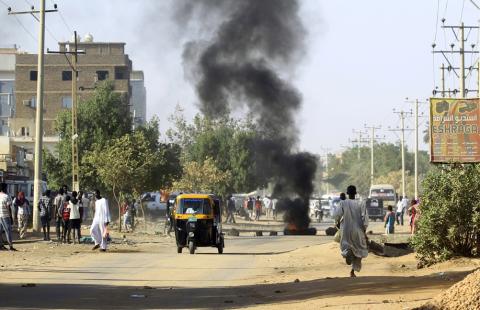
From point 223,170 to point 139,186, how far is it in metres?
36.9

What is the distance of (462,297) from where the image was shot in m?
11.7

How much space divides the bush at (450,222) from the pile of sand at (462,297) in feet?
35.8

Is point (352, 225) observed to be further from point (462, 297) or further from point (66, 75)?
point (66, 75)

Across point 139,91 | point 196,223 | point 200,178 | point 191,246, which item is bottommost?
point 191,246

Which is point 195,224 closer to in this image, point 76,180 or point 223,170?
point 76,180

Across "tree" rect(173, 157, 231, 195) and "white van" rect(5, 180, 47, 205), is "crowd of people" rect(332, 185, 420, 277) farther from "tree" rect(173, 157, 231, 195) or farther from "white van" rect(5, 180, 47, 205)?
"tree" rect(173, 157, 231, 195)

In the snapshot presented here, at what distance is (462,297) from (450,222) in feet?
38.2

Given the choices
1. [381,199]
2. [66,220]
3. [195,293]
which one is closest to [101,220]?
[66,220]

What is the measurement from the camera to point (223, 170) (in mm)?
85062

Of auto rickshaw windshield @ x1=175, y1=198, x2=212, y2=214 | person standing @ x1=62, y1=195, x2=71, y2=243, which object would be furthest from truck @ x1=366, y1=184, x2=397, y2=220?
auto rickshaw windshield @ x1=175, y1=198, x2=212, y2=214

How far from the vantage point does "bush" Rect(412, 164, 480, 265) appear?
75.5ft

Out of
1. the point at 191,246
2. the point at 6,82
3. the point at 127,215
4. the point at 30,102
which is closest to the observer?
the point at 191,246

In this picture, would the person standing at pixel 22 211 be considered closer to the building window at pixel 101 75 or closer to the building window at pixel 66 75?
the building window at pixel 101 75

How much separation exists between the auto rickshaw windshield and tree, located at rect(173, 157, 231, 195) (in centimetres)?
4276
